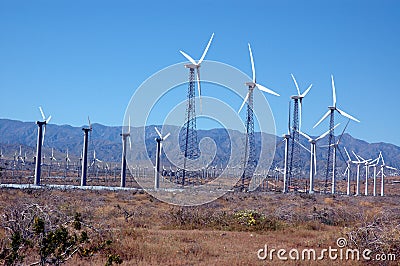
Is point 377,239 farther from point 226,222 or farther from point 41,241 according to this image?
point 226,222

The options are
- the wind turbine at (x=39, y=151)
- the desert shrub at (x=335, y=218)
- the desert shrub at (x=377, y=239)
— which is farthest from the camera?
the wind turbine at (x=39, y=151)

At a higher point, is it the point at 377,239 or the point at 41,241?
the point at 41,241

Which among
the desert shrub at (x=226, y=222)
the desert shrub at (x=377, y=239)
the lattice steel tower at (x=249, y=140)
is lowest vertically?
the desert shrub at (x=226, y=222)

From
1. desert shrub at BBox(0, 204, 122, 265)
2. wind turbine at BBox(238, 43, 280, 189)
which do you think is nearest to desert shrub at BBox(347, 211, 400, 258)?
desert shrub at BBox(0, 204, 122, 265)

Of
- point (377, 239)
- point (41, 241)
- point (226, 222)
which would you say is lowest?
point (226, 222)

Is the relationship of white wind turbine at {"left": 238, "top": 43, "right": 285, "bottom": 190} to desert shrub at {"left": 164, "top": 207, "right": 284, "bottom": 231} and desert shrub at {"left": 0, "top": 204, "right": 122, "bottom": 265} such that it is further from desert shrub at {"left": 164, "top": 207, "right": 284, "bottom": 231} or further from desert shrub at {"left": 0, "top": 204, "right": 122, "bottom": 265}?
desert shrub at {"left": 0, "top": 204, "right": 122, "bottom": 265}

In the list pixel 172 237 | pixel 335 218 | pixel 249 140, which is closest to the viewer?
pixel 172 237

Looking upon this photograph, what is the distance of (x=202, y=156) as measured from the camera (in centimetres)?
5509

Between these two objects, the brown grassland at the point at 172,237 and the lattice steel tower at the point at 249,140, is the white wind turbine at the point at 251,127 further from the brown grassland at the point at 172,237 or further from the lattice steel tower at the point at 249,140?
the brown grassland at the point at 172,237

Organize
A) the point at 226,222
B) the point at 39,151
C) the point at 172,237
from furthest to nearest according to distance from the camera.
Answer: the point at 39,151
the point at 226,222
the point at 172,237

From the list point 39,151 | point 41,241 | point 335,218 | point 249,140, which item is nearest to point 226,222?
point 335,218

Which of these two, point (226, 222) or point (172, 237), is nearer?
point (172, 237)

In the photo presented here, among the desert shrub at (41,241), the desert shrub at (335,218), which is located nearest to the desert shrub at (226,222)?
the desert shrub at (335,218)

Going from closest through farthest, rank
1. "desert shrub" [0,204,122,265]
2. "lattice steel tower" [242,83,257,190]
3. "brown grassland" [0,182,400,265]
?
"desert shrub" [0,204,122,265] < "brown grassland" [0,182,400,265] < "lattice steel tower" [242,83,257,190]
